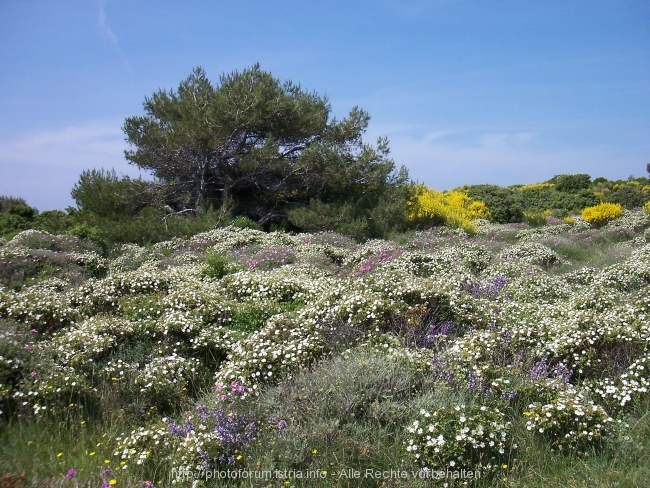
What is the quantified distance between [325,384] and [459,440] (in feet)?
3.68

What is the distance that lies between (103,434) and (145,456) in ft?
2.03

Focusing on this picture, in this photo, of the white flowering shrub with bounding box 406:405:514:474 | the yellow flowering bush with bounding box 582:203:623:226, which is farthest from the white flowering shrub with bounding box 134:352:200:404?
Answer: the yellow flowering bush with bounding box 582:203:623:226

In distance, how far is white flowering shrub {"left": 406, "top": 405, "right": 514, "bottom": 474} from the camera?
3.31 metres

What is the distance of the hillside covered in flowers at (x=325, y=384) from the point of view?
11.1ft

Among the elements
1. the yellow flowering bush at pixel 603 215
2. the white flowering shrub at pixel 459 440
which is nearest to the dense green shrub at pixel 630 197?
the yellow flowering bush at pixel 603 215

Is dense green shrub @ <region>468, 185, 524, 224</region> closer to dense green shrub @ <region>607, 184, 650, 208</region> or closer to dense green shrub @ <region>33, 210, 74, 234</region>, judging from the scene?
dense green shrub @ <region>607, 184, 650, 208</region>

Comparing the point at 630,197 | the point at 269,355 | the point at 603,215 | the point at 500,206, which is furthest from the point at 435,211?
the point at 269,355

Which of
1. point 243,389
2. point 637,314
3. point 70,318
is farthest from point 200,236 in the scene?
point 637,314

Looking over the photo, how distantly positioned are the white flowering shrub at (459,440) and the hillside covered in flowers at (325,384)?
1 cm

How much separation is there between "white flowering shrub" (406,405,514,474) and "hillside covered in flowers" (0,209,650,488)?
14mm

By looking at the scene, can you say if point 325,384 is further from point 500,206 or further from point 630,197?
point 630,197

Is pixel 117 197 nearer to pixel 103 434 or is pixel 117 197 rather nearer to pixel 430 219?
pixel 430 219

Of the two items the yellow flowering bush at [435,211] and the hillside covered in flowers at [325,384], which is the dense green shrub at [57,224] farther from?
the yellow flowering bush at [435,211]

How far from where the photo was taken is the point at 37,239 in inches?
435
